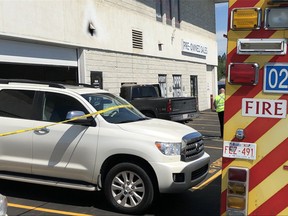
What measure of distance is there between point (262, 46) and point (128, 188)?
3041 millimetres

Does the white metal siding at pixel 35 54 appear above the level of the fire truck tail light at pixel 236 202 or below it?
above

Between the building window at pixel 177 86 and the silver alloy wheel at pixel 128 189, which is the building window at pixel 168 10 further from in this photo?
the silver alloy wheel at pixel 128 189

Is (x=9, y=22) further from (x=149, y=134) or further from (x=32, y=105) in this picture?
(x=149, y=134)

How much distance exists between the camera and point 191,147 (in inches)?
235

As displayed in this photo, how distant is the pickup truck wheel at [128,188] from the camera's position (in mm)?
5602

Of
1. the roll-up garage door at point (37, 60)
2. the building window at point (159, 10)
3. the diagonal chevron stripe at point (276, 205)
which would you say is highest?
the building window at point (159, 10)

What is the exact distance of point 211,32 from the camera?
30.5 m

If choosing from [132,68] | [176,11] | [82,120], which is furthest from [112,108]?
Answer: [176,11]

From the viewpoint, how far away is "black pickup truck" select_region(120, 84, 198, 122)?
568 inches

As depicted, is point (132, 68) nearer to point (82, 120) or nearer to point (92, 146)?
point (82, 120)

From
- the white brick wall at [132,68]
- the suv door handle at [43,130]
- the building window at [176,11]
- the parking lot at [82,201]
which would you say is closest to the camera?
the parking lot at [82,201]

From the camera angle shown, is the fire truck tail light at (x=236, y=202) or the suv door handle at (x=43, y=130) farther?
the suv door handle at (x=43, y=130)

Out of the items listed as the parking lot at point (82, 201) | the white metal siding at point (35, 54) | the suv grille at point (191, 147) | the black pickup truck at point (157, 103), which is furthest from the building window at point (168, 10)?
the suv grille at point (191, 147)

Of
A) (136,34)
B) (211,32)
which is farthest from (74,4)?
(211,32)
